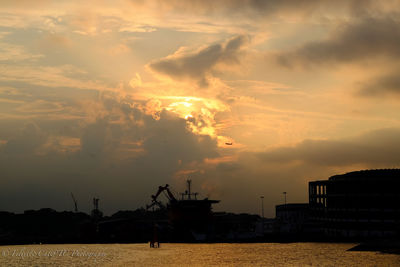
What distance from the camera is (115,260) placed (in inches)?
6284

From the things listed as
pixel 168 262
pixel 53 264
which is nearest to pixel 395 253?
pixel 168 262

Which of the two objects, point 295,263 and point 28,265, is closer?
point 295,263

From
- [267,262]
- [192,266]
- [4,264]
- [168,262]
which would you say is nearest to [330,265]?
[267,262]

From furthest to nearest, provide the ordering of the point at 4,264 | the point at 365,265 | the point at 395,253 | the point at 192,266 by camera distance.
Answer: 1. the point at 4,264
2. the point at 395,253
3. the point at 192,266
4. the point at 365,265

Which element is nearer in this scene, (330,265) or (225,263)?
(330,265)

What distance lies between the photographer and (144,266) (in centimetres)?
13575

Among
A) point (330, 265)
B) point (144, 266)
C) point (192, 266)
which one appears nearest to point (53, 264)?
point (144, 266)

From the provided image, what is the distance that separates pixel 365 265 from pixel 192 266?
3779 centimetres

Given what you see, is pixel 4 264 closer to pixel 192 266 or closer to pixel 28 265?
pixel 28 265

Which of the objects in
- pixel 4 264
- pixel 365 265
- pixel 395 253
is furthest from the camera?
pixel 4 264

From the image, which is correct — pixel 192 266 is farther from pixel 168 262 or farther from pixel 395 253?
pixel 395 253

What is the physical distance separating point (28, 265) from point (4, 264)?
891cm

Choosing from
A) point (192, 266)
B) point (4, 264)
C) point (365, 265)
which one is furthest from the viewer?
point (4, 264)

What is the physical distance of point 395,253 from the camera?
144625 mm
